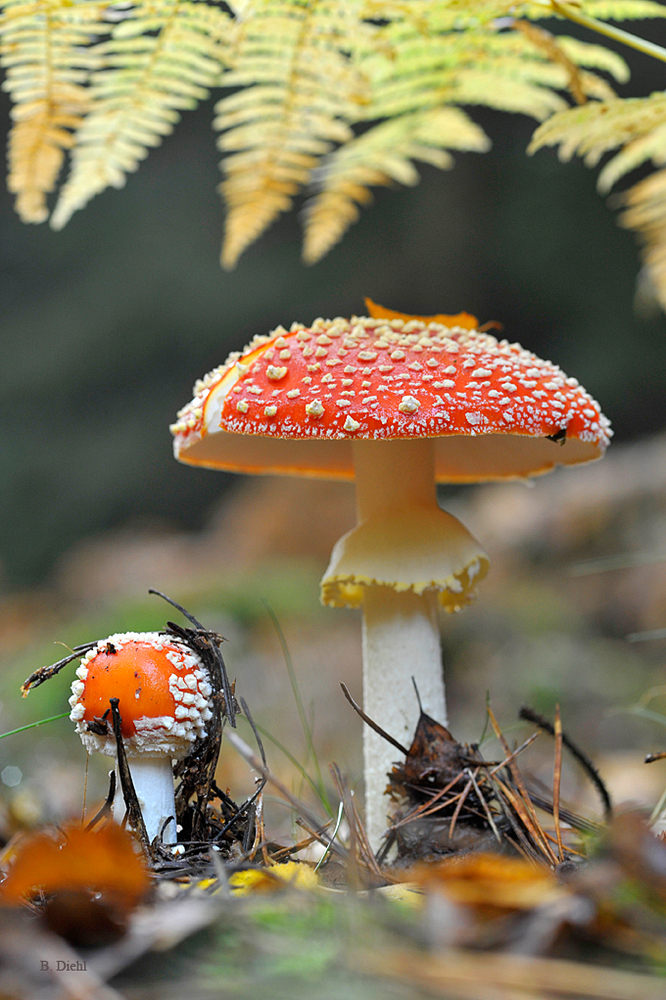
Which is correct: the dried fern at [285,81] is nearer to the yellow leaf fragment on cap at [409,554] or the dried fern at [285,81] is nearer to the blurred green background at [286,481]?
the yellow leaf fragment on cap at [409,554]

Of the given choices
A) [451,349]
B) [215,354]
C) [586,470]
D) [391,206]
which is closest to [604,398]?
[586,470]

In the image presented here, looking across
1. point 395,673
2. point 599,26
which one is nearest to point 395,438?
point 395,673

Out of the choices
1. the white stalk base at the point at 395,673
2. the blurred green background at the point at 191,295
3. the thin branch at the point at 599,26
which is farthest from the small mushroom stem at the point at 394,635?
the blurred green background at the point at 191,295

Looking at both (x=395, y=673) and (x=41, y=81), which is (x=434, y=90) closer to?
(x=41, y=81)

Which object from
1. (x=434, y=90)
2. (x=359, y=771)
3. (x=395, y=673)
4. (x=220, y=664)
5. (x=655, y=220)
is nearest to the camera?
(x=220, y=664)

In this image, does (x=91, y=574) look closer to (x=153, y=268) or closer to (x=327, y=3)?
(x=153, y=268)

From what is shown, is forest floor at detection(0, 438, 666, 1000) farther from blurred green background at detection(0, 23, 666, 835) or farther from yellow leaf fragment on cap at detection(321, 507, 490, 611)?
yellow leaf fragment on cap at detection(321, 507, 490, 611)
